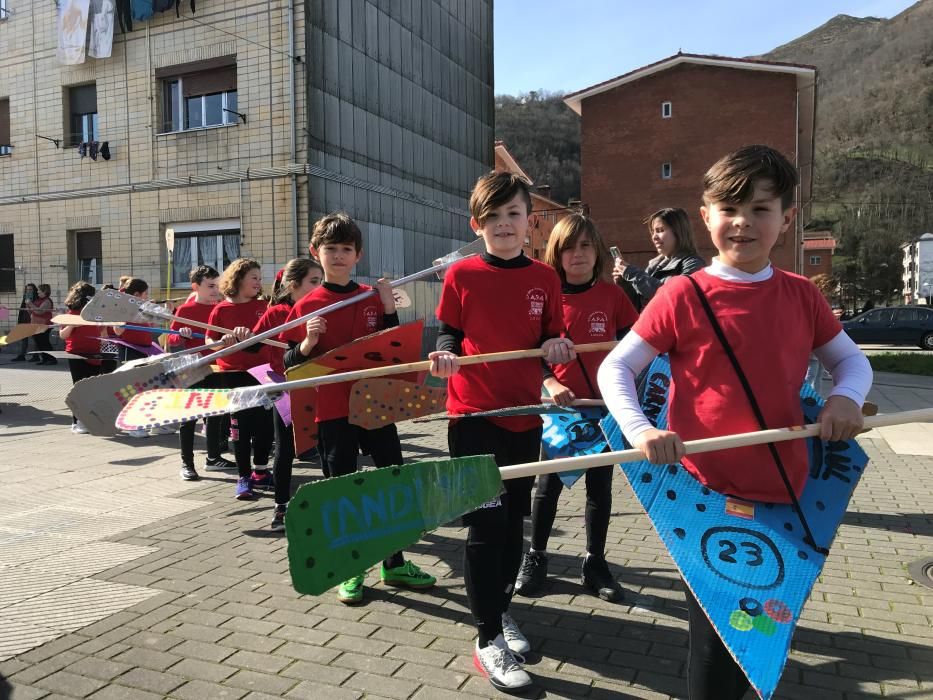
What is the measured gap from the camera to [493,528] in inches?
112

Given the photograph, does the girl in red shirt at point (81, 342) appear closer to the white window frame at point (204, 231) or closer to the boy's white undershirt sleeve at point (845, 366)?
the white window frame at point (204, 231)

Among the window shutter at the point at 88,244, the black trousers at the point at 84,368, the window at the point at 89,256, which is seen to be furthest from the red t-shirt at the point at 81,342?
the window shutter at the point at 88,244

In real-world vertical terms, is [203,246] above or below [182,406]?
above

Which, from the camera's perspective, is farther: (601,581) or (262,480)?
(262,480)

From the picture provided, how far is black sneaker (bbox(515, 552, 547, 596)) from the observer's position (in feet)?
12.3

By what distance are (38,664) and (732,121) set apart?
34548mm

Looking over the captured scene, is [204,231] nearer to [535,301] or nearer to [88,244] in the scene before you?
[88,244]

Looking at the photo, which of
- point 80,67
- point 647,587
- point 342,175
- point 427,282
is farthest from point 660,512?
point 80,67

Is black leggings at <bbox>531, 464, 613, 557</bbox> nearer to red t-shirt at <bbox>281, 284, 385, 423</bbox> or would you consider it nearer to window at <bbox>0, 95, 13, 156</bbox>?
red t-shirt at <bbox>281, 284, 385, 423</bbox>

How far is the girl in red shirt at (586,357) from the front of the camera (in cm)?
374

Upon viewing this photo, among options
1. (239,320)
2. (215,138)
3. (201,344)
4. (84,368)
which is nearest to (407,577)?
(239,320)

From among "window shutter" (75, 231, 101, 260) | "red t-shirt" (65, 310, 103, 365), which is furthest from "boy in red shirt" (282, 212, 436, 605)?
"window shutter" (75, 231, 101, 260)

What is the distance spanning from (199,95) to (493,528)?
16.6 m

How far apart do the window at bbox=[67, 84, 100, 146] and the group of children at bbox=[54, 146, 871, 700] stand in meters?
15.6
